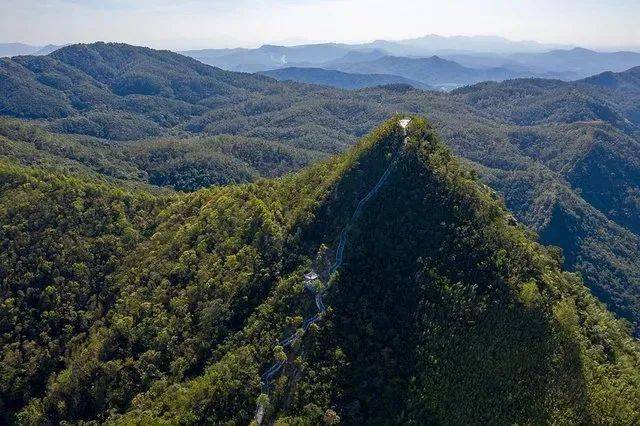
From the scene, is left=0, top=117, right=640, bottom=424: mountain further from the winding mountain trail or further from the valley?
the winding mountain trail

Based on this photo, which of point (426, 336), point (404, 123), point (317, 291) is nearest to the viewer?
point (426, 336)

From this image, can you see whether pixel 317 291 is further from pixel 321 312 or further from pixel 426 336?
pixel 426 336

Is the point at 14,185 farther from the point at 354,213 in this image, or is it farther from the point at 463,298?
the point at 463,298

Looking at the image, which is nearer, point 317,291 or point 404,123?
point 317,291

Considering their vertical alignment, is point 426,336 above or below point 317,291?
below

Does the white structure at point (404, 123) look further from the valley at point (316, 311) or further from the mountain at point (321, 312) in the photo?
the mountain at point (321, 312)

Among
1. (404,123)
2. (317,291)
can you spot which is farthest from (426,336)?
(404,123)

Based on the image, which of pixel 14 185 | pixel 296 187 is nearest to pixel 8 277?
pixel 14 185
